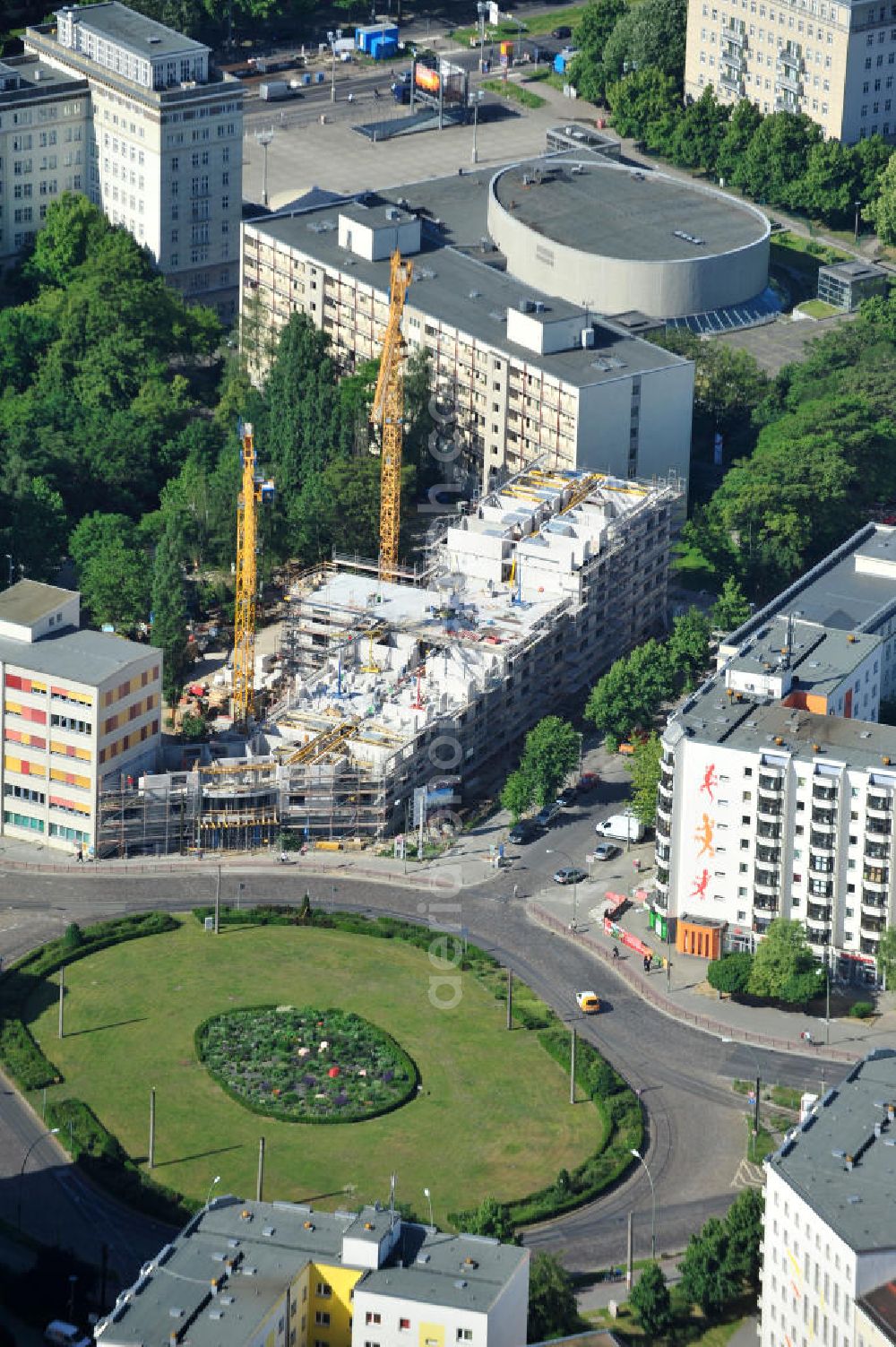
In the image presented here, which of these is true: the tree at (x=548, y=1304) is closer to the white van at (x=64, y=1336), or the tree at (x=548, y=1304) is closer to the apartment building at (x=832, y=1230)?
the apartment building at (x=832, y=1230)

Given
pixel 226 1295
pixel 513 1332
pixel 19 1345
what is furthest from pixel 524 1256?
pixel 19 1345

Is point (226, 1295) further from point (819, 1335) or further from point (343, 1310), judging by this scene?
point (819, 1335)

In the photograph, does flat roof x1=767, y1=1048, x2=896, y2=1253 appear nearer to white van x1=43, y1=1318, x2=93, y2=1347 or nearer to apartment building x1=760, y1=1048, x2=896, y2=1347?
apartment building x1=760, y1=1048, x2=896, y2=1347

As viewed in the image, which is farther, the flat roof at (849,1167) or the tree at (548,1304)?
the tree at (548,1304)

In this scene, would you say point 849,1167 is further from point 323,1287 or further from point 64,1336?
point 64,1336

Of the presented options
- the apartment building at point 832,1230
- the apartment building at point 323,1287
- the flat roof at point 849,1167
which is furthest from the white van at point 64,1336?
Answer: the flat roof at point 849,1167

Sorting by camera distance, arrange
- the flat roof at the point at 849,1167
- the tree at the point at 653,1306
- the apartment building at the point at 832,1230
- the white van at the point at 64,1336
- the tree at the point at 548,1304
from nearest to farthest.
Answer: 1. the apartment building at the point at 832,1230
2. the flat roof at the point at 849,1167
3. the tree at the point at 548,1304
4. the white van at the point at 64,1336
5. the tree at the point at 653,1306
